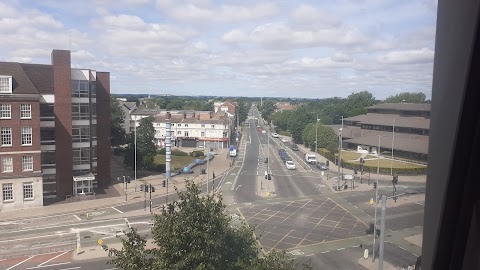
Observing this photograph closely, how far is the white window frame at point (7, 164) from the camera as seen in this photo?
1376 centimetres

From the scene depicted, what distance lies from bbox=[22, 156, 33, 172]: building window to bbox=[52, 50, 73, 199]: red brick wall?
1242 mm

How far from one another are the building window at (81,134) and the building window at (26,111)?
1.96 meters

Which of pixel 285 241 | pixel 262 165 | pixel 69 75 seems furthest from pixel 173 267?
pixel 262 165

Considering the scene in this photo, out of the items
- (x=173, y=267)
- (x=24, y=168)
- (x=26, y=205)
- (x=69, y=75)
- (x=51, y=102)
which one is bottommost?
(x=26, y=205)

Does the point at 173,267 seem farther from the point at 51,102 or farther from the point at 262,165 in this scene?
the point at 262,165

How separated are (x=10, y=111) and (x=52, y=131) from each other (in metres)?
1.78

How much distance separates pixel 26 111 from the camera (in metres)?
14.0

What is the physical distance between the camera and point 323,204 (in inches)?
529

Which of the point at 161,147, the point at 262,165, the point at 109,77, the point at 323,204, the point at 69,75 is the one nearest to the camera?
the point at 323,204

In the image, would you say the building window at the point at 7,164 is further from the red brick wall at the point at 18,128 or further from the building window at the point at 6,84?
the building window at the point at 6,84

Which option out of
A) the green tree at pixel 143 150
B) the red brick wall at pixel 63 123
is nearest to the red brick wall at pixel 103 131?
the red brick wall at pixel 63 123

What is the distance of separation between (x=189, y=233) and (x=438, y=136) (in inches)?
124

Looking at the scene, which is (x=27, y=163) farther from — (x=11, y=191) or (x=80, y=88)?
(x=80, y=88)

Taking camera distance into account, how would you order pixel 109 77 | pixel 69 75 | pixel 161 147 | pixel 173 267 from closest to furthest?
pixel 173 267 < pixel 69 75 < pixel 109 77 < pixel 161 147
